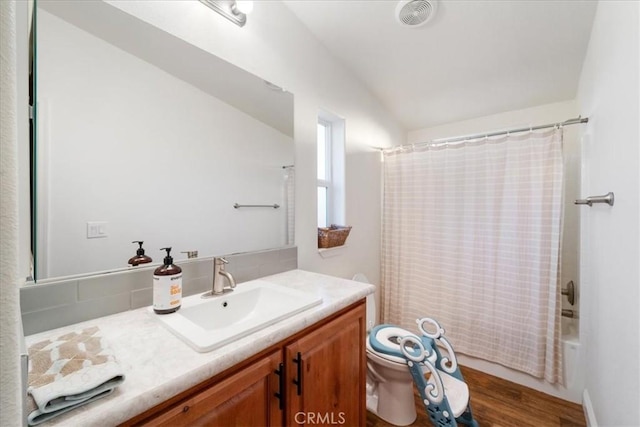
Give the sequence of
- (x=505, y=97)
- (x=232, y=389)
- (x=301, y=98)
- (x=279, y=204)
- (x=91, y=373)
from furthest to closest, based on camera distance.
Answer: (x=505, y=97), (x=301, y=98), (x=279, y=204), (x=232, y=389), (x=91, y=373)

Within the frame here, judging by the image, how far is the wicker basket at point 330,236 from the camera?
1809 mm

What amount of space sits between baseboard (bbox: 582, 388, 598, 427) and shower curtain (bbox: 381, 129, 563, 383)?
0.47 ft

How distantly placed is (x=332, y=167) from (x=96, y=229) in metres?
1.52

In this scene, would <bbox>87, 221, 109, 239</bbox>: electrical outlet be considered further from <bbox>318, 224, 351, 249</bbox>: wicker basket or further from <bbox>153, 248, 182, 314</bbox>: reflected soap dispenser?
<bbox>318, 224, 351, 249</bbox>: wicker basket

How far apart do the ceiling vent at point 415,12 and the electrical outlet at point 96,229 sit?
180 centimetres

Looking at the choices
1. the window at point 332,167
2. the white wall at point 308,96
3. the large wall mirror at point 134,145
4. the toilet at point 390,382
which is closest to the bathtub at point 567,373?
the toilet at point 390,382

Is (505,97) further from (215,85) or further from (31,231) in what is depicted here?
(31,231)

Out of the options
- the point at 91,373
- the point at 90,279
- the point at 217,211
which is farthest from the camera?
the point at 217,211

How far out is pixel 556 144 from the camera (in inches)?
69.1

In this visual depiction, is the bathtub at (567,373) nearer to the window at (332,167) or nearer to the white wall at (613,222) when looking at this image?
the white wall at (613,222)

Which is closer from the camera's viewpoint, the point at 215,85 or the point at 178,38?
the point at 178,38

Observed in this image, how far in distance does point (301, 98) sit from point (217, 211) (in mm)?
913

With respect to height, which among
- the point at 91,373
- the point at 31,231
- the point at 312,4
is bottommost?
the point at 91,373

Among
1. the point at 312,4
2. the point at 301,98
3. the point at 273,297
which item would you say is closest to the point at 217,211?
the point at 273,297
